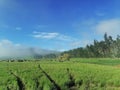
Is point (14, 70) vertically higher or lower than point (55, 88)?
higher

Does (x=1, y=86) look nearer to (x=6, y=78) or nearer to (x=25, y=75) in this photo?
(x=6, y=78)

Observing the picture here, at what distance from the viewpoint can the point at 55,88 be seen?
5666cm

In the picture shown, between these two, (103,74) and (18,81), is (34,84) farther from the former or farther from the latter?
(103,74)

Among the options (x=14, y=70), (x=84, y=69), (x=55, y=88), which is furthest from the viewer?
(x=84, y=69)

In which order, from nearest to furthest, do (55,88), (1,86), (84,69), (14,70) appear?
(1,86)
(55,88)
(14,70)
(84,69)

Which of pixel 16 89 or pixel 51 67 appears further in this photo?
pixel 51 67

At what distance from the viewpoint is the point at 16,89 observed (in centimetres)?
5356

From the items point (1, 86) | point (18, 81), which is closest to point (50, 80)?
point (18, 81)

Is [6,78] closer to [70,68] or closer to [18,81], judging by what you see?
[18,81]

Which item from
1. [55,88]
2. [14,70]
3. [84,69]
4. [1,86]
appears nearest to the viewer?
[1,86]

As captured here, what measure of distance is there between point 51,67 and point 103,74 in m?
11.8

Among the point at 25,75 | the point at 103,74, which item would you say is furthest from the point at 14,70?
the point at 103,74

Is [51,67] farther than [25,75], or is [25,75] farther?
[51,67]

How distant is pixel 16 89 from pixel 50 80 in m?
7.72
